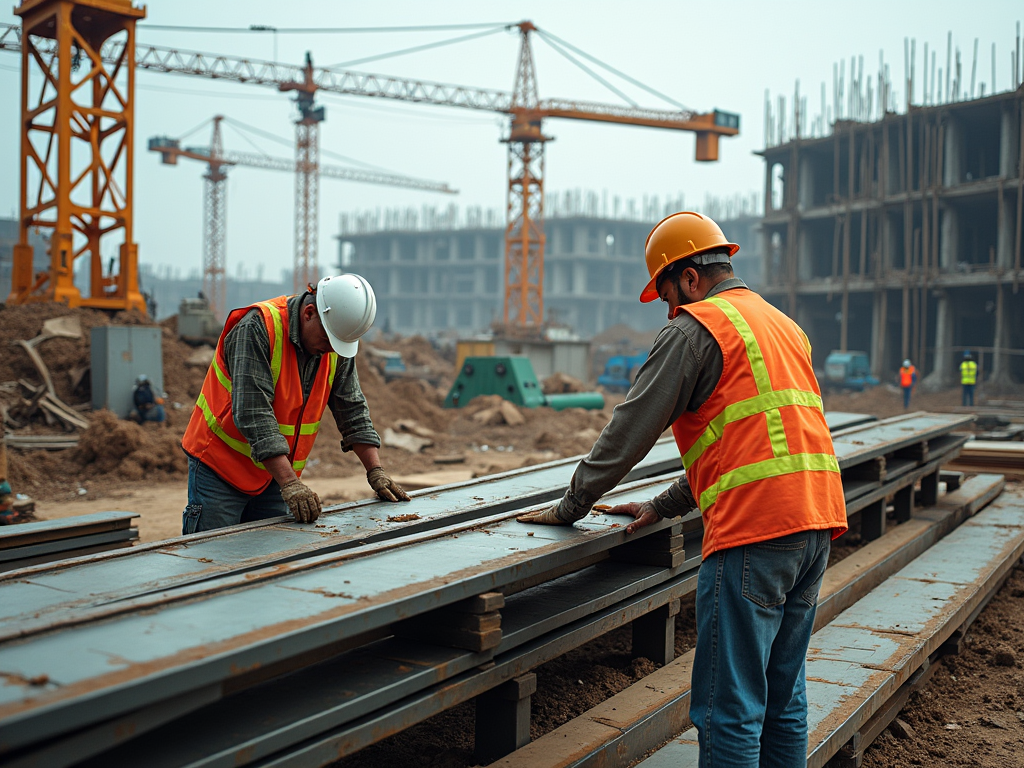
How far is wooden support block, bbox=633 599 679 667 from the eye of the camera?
12.1 feet

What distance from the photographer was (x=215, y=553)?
2.71m

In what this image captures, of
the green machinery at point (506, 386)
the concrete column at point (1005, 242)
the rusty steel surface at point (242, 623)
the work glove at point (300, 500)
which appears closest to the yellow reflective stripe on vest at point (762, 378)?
the rusty steel surface at point (242, 623)

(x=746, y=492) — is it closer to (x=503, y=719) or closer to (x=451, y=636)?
(x=451, y=636)

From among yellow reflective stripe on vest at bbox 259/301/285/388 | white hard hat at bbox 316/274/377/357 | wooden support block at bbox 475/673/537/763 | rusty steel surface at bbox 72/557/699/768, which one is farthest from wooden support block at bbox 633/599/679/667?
yellow reflective stripe on vest at bbox 259/301/285/388

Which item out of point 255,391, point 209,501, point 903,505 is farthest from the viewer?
point 903,505

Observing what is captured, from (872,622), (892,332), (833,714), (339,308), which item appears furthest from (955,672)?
(892,332)

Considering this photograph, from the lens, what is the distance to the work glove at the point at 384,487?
145 inches

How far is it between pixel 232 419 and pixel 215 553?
32.2 inches

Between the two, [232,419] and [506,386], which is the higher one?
[232,419]

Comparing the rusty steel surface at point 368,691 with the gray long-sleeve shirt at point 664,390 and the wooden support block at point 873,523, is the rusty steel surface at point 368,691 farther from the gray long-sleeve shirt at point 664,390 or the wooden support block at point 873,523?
the wooden support block at point 873,523

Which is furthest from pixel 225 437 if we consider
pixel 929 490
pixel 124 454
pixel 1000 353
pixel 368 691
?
pixel 1000 353

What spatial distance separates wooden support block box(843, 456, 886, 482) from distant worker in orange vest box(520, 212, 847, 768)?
3.34m

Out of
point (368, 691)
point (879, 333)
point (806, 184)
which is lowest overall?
point (368, 691)

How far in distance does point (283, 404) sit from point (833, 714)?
2.42m
